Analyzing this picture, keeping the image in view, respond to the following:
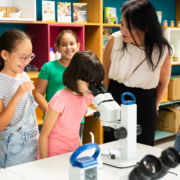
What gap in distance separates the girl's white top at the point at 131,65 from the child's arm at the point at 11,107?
25.6 inches

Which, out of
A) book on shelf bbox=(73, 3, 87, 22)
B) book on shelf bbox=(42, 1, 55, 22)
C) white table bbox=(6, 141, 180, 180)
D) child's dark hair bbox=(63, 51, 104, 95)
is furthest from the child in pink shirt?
book on shelf bbox=(73, 3, 87, 22)

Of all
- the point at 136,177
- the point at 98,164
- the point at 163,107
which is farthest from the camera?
the point at 163,107

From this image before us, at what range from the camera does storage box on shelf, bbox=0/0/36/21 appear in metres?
2.59

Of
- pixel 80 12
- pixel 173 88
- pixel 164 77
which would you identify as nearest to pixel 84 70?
pixel 164 77

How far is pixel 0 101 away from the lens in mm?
1600

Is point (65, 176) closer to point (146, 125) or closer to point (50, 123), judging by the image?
point (50, 123)

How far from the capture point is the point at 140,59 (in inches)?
77.0

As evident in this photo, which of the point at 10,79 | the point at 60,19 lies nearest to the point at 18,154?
the point at 10,79

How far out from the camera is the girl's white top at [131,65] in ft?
6.41

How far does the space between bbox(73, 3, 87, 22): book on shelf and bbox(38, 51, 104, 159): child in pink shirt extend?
63.8 inches

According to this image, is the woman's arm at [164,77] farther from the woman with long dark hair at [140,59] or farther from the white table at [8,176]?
the white table at [8,176]

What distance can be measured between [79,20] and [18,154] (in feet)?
6.01

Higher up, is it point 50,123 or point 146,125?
point 50,123

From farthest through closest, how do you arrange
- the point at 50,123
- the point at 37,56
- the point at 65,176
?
1. the point at 37,56
2. the point at 50,123
3. the point at 65,176
